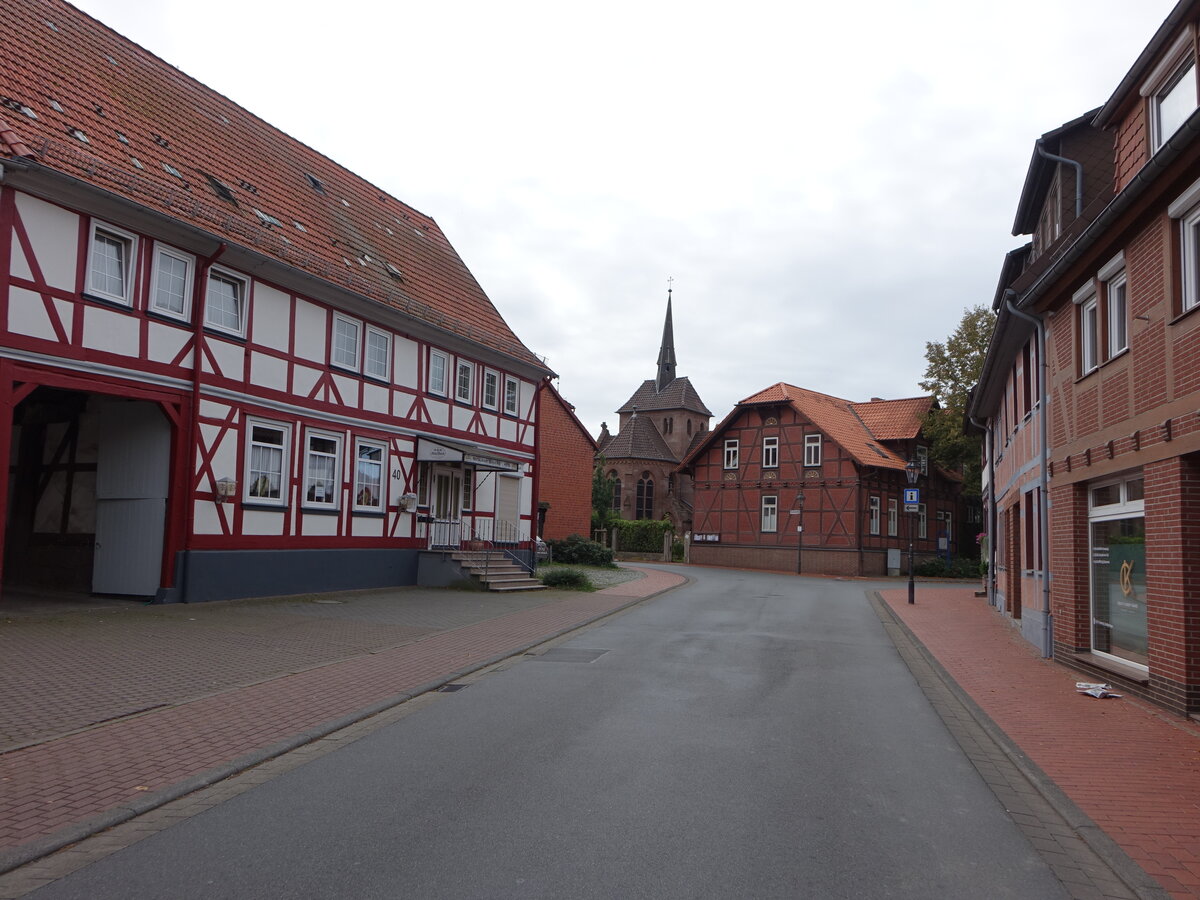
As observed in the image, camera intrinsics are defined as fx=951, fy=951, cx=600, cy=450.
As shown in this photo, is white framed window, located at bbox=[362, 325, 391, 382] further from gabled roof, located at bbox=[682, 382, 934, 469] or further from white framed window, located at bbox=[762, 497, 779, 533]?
white framed window, located at bbox=[762, 497, 779, 533]

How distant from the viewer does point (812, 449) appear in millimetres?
45250

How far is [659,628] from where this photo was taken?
15.7 meters

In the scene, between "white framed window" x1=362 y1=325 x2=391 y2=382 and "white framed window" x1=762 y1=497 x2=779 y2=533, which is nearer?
"white framed window" x1=362 y1=325 x2=391 y2=382

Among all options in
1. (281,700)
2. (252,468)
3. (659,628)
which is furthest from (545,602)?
(281,700)

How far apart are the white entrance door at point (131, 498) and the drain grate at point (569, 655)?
7.19 m

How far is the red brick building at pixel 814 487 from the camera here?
4359 cm

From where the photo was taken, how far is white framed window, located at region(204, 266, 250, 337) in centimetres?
1644

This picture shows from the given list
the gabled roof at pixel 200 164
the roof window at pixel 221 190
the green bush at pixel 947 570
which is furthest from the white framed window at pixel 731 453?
the roof window at pixel 221 190

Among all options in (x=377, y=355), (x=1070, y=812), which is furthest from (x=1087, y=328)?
(x=377, y=355)

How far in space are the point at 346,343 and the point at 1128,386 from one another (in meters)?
14.9

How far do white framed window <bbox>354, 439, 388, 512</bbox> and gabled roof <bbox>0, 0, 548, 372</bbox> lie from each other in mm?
3065

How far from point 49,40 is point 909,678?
17.1m

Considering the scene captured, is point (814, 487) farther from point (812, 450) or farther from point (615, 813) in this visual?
point (615, 813)

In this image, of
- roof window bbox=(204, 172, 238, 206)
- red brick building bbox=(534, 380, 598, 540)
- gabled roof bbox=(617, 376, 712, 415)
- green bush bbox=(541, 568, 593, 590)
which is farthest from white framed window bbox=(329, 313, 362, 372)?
gabled roof bbox=(617, 376, 712, 415)
